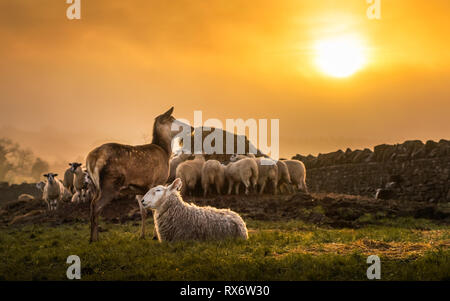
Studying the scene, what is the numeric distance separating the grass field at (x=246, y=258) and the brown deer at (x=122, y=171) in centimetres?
97

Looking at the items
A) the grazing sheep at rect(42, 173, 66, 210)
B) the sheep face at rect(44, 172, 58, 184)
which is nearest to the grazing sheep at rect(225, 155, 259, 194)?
the grazing sheep at rect(42, 173, 66, 210)

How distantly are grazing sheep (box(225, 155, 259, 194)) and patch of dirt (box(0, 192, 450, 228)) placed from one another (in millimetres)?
1158

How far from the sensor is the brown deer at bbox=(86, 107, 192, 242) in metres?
9.77

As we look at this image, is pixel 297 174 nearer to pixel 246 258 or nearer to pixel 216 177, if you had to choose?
pixel 216 177

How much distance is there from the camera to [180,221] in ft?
31.2

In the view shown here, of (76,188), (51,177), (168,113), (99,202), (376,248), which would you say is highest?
(168,113)

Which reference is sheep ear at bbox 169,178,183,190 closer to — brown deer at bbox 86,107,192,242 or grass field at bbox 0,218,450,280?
brown deer at bbox 86,107,192,242

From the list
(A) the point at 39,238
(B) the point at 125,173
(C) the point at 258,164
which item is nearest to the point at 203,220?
(B) the point at 125,173

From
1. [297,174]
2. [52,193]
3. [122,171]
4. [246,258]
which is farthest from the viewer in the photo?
[297,174]

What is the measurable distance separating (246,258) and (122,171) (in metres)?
3.84

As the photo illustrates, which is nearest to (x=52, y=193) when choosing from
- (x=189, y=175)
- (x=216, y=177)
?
(x=189, y=175)

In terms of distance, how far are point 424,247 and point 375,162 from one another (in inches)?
573

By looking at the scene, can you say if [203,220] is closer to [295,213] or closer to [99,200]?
[99,200]

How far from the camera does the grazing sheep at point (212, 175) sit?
20.9 m
